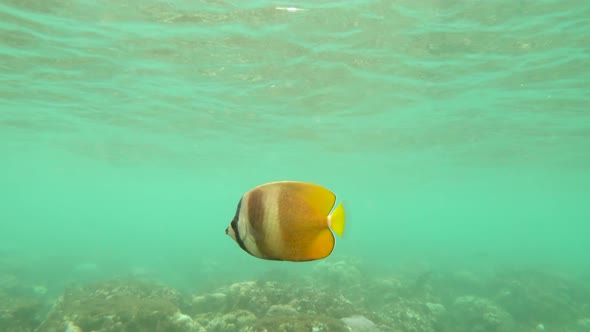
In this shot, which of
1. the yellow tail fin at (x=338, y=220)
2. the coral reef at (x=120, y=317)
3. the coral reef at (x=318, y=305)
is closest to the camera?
the yellow tail fin at (x=338, y=220)

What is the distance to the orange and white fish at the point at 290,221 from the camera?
1736 millimetres

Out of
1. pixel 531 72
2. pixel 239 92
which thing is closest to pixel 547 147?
pixel 531 72

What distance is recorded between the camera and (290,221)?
Result: 1736mm

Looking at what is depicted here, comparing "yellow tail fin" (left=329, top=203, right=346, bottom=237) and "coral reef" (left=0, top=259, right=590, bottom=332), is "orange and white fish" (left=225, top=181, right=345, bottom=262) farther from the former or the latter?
"coral reef" (left=0, top=259, right=590, bottom=332)

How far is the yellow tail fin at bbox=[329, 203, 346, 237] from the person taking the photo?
5.58 ft

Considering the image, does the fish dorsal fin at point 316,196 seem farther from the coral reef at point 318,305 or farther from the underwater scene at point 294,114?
the coral reef at point 318,305

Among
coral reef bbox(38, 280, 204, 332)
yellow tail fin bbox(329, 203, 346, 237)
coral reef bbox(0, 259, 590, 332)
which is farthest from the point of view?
coral reef bbox(0, 259, 590, 332)

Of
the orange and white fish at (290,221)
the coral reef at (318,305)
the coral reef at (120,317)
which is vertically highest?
the orange and white fish at (290,221)

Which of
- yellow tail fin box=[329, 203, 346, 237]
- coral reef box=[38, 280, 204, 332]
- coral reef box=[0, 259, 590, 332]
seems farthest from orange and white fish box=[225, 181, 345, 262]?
coral reef box=[38, 280, 204, 332]

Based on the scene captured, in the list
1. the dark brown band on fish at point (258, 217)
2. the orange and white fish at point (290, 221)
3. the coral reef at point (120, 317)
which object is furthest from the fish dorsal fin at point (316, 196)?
the coral reef at point (120, 317)

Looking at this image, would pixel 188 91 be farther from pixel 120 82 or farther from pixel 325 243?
pixel 325 243

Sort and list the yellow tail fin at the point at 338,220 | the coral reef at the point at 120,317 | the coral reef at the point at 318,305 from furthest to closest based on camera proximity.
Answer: the coral reef at the point at 318,305, the coral reef at the point at 120,317, the yellow tail fin at the point at 338,220

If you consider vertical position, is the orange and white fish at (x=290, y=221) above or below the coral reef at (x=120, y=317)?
above

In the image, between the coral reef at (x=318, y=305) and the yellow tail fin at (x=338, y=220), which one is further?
the coral reef at (x=318, y=305)
